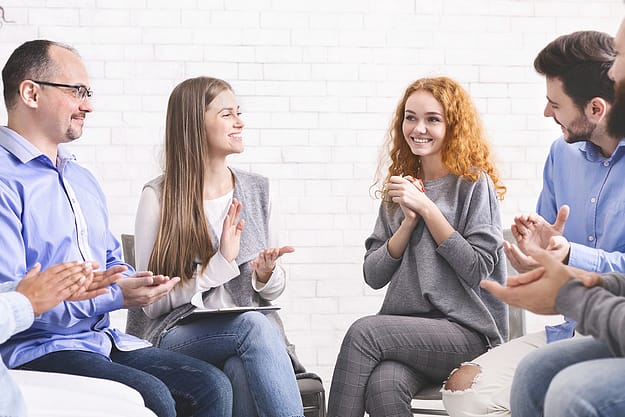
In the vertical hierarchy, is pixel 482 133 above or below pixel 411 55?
below

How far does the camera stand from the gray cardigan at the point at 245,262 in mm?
2887

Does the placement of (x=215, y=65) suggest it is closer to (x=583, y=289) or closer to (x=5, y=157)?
(x=5, y=157)

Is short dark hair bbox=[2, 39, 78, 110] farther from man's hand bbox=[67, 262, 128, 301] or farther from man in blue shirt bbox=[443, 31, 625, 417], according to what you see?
man in blue shirt bbox=[443, 31, 625, 417]

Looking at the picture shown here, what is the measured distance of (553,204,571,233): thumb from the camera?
241cm

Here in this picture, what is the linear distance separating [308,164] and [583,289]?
2.60 m

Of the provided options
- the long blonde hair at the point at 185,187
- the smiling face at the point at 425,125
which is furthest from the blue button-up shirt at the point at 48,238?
the smiling face at the point at 425,125

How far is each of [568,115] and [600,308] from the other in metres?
1.08

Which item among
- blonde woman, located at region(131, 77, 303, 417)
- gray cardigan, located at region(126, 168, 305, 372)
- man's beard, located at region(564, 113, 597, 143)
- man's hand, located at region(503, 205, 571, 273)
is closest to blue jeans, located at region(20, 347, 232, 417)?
blonde woman, located at region(131, 77, 303, 417)

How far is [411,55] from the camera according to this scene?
433cm

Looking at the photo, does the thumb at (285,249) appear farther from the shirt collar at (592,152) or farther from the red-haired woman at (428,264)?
the shirt collar at (592,152)

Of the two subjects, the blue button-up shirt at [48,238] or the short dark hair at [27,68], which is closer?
the blue button-up shirt at [48,238]

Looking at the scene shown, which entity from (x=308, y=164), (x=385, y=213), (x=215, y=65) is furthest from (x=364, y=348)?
(x=215, y=65)

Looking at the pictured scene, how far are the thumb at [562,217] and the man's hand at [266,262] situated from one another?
2.72 feet

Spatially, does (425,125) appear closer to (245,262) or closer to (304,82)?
(245,262)
